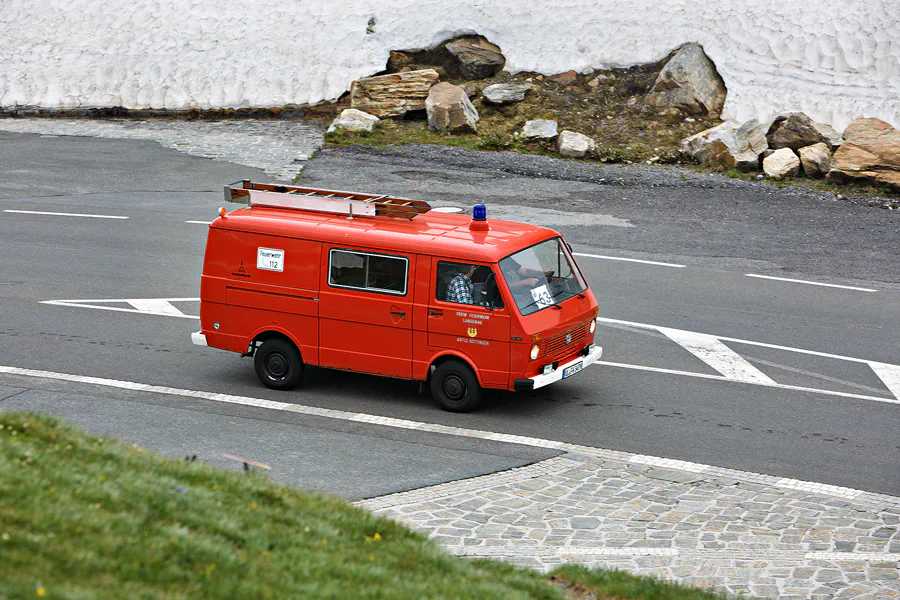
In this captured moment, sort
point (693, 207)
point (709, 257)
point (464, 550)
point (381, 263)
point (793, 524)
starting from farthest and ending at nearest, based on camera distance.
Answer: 1. point (693, 207)
2. point (709, 257)
3. point (381, 263)
4. point (793, 524)
5. point (464, 550)

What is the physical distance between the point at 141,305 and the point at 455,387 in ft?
19.7

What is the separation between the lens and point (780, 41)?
27.8 meters

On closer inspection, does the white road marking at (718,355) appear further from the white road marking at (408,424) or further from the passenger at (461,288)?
the passenger at (461,288)

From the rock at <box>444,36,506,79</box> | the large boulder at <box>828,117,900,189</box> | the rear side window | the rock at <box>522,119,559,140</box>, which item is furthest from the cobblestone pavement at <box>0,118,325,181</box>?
the large boulder at <box>828,117,900,189</box>

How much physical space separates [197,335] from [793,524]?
7047 mm

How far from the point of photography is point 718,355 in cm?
1365

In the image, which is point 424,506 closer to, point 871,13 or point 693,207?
point 693,207

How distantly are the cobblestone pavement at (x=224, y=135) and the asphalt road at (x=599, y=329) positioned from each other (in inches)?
34.3

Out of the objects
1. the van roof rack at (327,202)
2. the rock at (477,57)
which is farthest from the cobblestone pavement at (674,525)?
the rock at (477,57)

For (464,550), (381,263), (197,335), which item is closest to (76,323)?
(197,335)

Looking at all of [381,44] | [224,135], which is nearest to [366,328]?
[224,135]

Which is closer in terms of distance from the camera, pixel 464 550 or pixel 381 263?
pixel 464 550

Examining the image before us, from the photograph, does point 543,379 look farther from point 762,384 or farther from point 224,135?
point 224,135

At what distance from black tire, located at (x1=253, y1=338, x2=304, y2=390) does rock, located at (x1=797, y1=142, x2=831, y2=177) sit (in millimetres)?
15708
